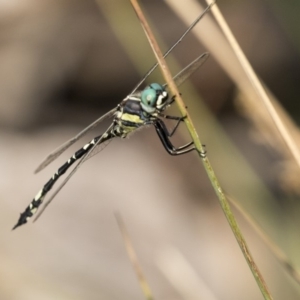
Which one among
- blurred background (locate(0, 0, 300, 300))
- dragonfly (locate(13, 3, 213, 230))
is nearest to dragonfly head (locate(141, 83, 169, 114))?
dragonfly (locate(13, 3, 213, 230))

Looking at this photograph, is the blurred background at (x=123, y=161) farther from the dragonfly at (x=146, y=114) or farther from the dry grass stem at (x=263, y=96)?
the dry grass stem at (x=263, y=96)

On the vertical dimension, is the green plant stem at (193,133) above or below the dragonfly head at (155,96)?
below

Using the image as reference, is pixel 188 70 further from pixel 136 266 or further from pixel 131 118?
pixel 136 266

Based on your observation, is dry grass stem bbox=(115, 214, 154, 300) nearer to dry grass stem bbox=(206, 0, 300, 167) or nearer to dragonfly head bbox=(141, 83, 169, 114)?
dragonfly head bbox=(141, 83, 169, 114)

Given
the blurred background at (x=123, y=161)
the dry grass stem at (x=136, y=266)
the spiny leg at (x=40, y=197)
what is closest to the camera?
the dry grass stem at (x=136, y=266)

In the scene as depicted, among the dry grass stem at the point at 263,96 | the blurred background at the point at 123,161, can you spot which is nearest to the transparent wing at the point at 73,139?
the blurred background at the point at 123,161

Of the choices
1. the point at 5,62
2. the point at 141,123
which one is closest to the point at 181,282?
the point at 141,123
